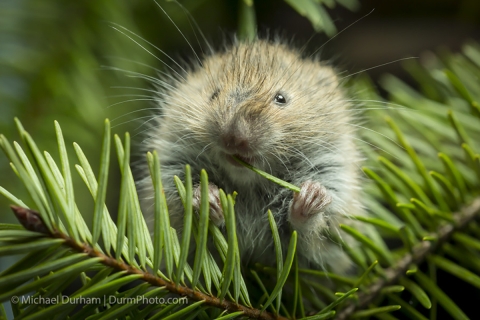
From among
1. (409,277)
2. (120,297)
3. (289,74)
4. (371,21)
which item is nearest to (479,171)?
(409,277)

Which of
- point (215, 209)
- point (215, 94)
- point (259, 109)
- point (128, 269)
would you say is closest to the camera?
point (128, 269)

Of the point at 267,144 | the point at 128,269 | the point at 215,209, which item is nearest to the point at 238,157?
the point at 267,144

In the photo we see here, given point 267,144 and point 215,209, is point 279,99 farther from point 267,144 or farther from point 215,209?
point 215,209

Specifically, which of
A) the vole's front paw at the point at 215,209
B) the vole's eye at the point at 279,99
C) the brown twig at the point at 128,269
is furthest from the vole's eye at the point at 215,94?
the brown twig at the point at 128,269

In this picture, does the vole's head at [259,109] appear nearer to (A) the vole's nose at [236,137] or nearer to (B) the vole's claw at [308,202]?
(A) the vole's nose at [236,137]

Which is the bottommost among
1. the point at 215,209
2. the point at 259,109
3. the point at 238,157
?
the point at 215,209

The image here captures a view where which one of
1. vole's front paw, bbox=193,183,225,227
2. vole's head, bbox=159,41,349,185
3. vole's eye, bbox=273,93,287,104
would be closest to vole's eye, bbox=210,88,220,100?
vole's head, bbox=159,41,349,185

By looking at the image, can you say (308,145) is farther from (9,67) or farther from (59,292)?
(9,67)

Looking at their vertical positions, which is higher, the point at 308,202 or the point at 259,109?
the point at 259,109

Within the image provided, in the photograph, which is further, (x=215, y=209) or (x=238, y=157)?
(x=238, y=157)
